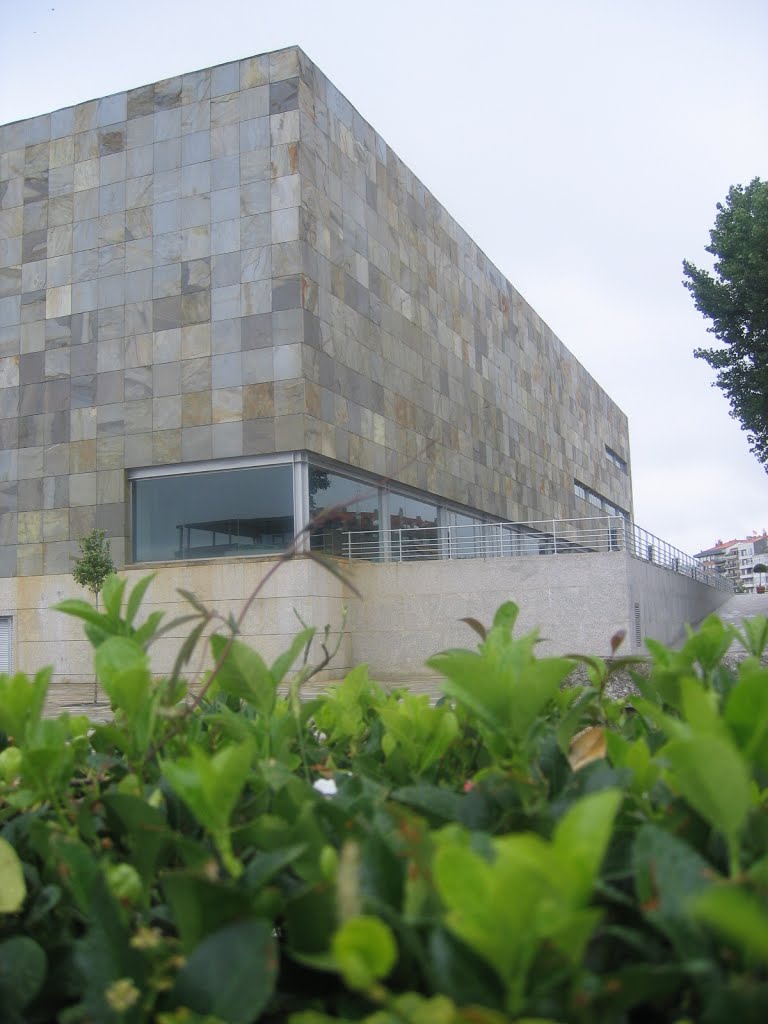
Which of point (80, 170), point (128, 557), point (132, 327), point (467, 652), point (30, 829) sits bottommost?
point (30, 829)

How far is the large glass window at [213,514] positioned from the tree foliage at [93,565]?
140cm

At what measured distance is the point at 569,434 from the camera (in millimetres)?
33812

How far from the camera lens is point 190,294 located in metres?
18.2

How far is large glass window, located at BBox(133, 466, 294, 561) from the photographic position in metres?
17.3

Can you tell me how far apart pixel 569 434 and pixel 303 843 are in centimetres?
3401

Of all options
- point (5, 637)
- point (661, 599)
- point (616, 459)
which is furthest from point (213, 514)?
point (616, 459)

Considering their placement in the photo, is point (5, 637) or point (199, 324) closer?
point (199, 324)

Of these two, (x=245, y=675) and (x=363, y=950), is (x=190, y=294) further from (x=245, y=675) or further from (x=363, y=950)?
(x=363, y=950)

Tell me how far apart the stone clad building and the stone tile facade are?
0.05m

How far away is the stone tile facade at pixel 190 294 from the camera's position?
17.7 meters

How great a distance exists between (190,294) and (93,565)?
238 inches

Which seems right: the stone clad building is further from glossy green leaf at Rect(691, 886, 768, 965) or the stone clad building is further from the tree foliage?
glossy green leaf at Rect(691, 886, 768, 965)

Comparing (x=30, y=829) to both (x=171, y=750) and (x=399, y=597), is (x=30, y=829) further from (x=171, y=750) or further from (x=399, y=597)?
(x=399, y=597)

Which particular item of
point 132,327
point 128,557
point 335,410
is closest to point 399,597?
point 335,410
